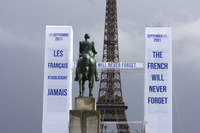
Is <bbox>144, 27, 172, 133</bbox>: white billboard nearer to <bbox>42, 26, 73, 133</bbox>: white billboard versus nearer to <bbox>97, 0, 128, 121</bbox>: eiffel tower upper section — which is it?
<bbox>42, 26, 73, 133</bbox>: white billboard

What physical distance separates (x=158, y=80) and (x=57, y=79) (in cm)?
924

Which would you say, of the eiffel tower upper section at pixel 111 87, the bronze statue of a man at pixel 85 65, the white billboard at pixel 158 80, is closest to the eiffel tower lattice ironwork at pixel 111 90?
the eiffel tower upper section at pixel 111 87

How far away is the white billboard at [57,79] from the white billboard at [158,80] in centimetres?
714

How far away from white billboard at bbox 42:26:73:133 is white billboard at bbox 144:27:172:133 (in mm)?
7139

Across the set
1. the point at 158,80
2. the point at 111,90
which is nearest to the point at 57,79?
the point at 158,80

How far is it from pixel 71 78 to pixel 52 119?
428 centimetres

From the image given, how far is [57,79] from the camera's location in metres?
40.1

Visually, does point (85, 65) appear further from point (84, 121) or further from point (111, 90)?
point (111, 90)

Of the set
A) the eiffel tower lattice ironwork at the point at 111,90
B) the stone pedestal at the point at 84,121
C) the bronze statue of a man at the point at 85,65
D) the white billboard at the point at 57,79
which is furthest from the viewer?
the eiffel tower lattice ironwork at the point at 111,90

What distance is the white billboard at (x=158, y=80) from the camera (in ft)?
129

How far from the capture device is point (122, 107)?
61188 mm

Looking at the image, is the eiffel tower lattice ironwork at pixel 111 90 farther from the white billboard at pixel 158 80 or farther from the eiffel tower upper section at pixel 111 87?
the white billboard at pixel 158 80

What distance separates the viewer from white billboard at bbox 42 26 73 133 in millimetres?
39094

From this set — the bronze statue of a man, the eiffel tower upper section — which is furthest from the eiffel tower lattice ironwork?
the bronze statue of a man
